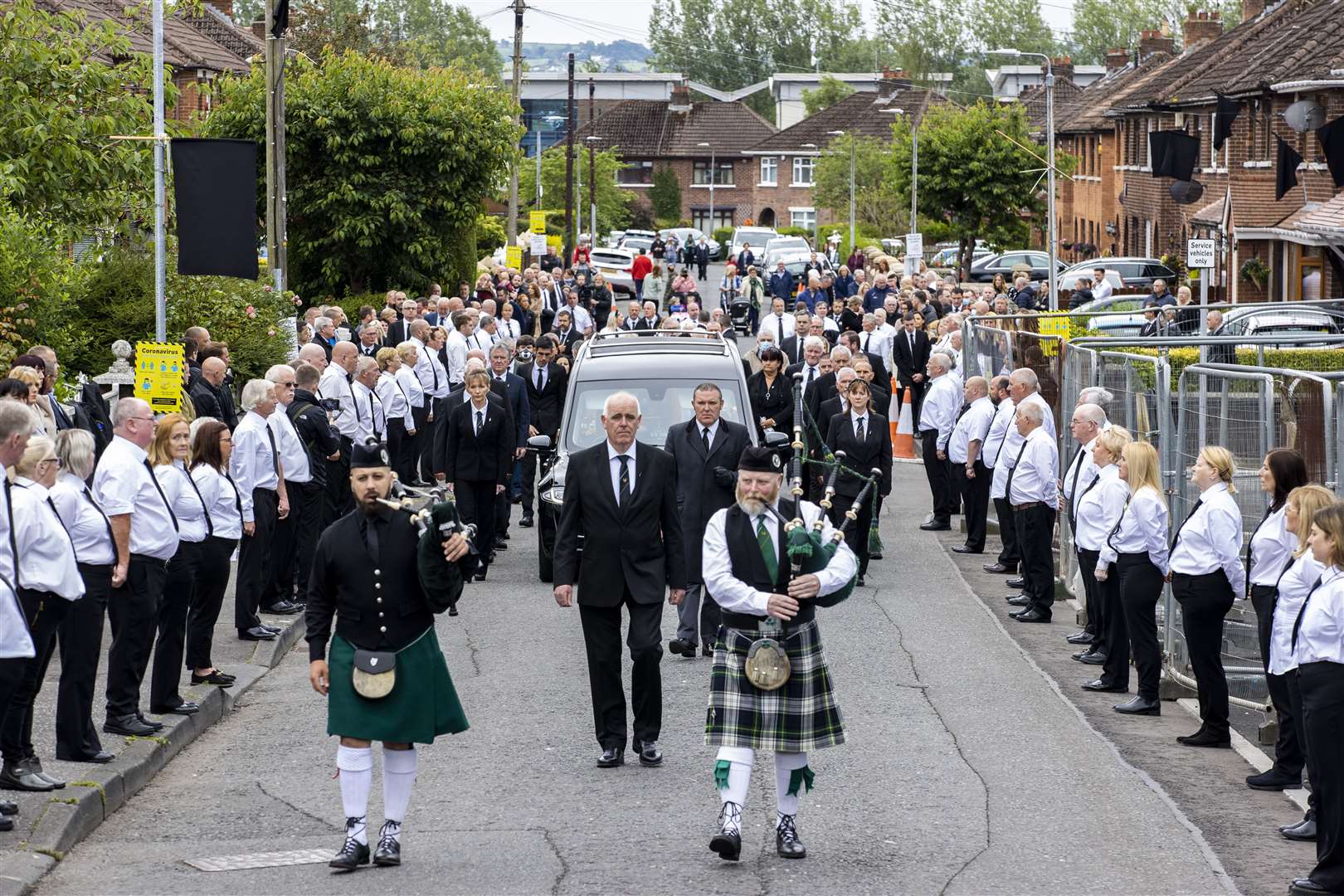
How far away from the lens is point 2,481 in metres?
8.01

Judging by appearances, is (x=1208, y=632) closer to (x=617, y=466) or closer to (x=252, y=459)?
(x=617, y=466)

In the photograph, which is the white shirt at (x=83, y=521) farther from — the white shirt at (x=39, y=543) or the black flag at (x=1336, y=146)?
the black flag at (x=1336, y=146)

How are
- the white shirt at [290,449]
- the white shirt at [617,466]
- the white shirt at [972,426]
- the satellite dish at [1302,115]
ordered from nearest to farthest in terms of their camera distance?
1. the white shirt at [617,466]
2. the white shirt at [290,449]
3. the white shirt at [972,426]
4. the satellite dish at [1302,115]

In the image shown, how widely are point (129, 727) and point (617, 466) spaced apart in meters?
3.07

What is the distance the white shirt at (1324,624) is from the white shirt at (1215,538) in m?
2.40

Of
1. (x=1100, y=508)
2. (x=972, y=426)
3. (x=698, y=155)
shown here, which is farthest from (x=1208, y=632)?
(x=698, y=155)

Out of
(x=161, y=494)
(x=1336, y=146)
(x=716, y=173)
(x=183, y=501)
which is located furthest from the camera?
(x=716, y=173)

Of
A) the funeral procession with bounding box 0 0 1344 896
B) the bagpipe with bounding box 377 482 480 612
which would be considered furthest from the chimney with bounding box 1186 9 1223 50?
the bagpipe with bounding box 377 482 480 612

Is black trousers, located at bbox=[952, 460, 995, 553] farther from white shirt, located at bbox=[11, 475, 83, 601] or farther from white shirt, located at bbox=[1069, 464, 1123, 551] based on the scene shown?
white shirt, located at bbox=[11, 475, 83, 601]

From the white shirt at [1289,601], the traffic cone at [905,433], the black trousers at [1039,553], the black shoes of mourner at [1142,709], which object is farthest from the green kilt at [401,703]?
the traffic cone at [905,433]

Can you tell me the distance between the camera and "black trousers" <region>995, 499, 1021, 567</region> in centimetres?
1615

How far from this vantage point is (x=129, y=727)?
9.88m

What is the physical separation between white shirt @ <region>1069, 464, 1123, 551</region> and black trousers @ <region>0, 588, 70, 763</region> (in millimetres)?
6590

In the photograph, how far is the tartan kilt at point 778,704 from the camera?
7.79 meters
